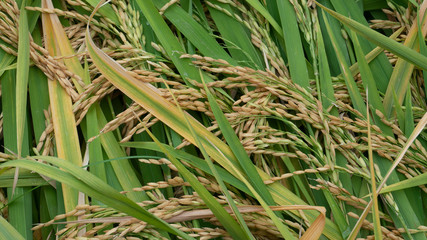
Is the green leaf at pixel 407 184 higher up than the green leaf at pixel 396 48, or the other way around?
the green leaf at pixel 396 48

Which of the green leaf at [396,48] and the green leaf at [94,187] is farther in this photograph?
the green leaf at [396,48]

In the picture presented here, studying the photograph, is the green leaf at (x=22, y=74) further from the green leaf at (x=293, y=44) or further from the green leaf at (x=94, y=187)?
the green leaf at (x=293, y=44)

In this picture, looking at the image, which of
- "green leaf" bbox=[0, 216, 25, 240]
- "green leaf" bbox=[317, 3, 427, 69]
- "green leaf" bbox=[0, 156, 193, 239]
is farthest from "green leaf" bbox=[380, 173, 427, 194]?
"green leaf" bbox=[0, 216, 25, 240]

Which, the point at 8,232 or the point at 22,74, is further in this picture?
the point at 22,74

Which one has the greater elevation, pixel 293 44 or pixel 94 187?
pixel 293 44

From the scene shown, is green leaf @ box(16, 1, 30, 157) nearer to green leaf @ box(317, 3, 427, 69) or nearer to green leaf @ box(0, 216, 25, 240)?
green leaf @ box(0, 216, 25, 240)

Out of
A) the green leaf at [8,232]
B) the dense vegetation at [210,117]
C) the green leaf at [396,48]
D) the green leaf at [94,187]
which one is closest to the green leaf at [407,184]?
the dense vegetation at [210,117]

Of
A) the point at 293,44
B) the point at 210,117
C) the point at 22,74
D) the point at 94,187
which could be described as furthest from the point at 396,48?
the point at 22,74

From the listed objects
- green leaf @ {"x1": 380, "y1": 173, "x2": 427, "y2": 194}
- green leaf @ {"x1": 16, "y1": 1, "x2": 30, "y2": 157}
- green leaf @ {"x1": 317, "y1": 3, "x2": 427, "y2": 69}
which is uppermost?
green leaf @ {"x1": 16, "y1": 1, "x2": 30, "y2": 157}

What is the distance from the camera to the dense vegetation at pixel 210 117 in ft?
4.02

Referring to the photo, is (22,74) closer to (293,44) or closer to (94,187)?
(94,187)

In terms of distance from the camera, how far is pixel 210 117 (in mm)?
1343

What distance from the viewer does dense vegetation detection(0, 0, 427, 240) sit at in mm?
1227


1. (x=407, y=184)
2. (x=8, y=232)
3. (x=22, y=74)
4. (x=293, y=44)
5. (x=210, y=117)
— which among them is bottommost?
(x=407, y=184)
